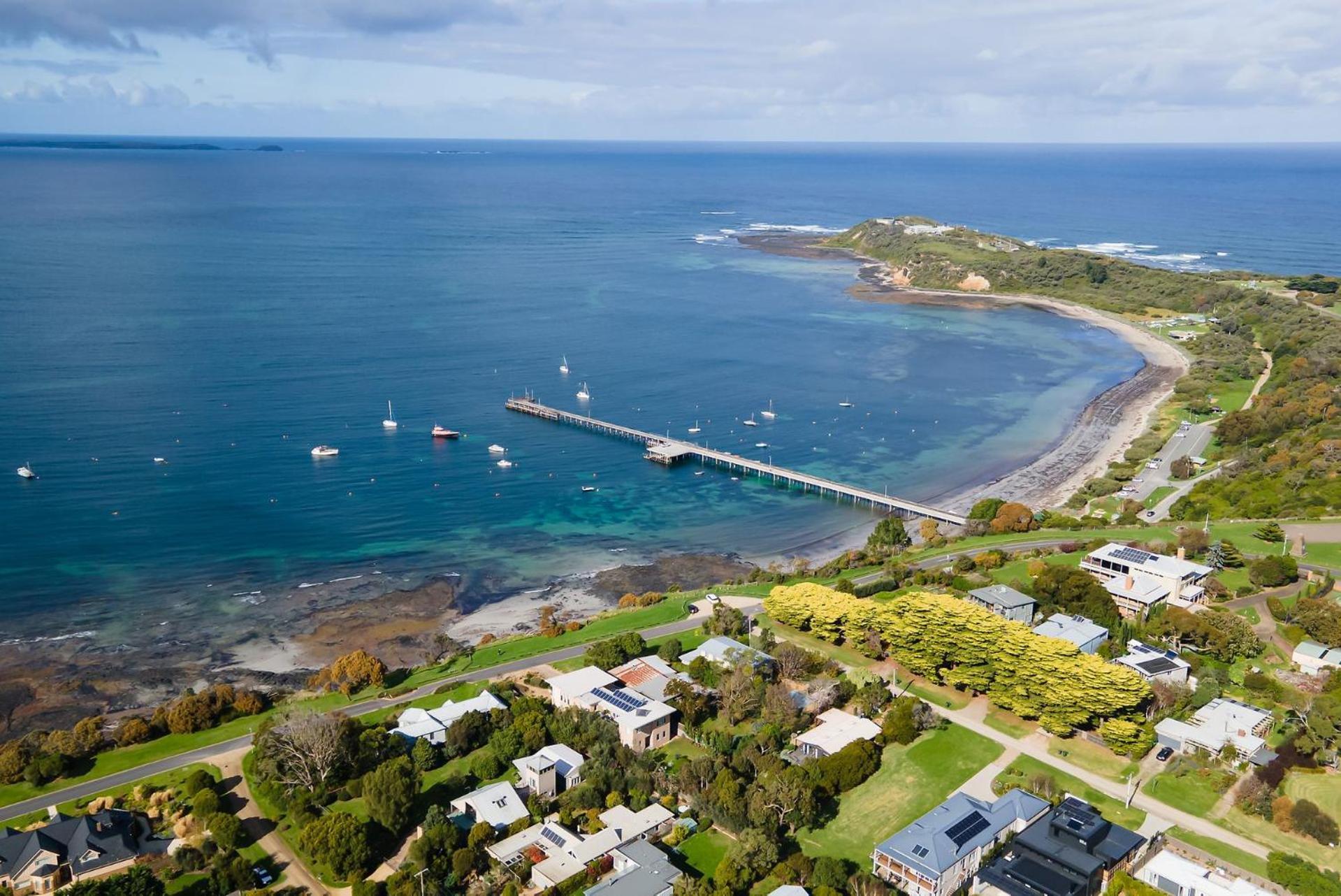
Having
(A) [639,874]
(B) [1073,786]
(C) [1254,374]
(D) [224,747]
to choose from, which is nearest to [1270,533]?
(B) [1073,786]

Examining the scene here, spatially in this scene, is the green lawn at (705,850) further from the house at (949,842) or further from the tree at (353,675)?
the tree at (353,675)

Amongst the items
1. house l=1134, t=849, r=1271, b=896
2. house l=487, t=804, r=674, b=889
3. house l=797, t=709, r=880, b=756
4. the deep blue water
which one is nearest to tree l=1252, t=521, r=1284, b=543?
the deep blue water

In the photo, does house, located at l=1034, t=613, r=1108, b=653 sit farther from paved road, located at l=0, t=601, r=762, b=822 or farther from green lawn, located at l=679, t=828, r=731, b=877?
green lawn, located at l=679, t=828, r=731, b=877

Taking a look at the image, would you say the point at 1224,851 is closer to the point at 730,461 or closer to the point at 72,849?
the point at 72,849

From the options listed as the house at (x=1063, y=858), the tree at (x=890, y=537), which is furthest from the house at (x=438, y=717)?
the tree at (x=890, y=537)

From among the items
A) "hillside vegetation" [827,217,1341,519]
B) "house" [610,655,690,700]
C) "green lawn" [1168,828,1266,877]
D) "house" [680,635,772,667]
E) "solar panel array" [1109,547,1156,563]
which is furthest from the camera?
"hillside vegetation" [827,217,1341,519]

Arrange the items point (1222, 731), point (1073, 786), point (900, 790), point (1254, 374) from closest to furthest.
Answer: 1. point (1073, 786)
2. point (900, 790)
3. point (1222, 731)
4. point (1254, 374)

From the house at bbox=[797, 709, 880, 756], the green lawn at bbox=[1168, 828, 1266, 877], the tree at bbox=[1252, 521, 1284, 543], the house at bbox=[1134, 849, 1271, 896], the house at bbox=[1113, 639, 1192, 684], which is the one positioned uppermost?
the tree at bbox=[1252, 521, 1284, 543]
